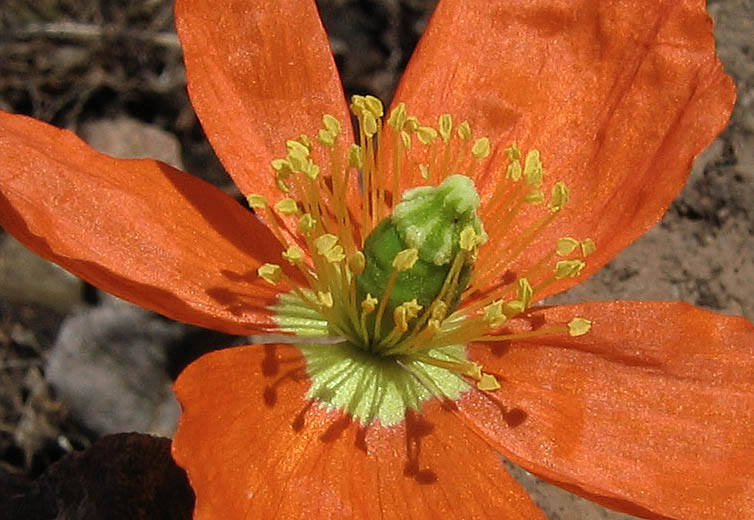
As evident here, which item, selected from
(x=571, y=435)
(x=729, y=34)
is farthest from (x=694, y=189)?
(x=571, y=435)

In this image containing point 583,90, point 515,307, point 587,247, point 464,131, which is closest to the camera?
point 515,307

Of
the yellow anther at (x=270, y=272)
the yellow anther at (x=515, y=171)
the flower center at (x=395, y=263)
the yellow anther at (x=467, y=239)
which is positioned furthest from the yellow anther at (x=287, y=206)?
the yellow anther at (x=515, y=171)

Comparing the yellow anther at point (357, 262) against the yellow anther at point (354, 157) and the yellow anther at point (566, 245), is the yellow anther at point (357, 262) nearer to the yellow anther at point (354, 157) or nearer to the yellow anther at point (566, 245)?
the yellow anther at point (354, 157)

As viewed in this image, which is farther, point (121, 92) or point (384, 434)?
point (121, 92)

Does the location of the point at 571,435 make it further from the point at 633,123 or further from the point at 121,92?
the point at 121,92

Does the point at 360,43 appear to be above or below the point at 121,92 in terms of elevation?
above

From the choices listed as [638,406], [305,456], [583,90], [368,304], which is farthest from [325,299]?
[583,90]

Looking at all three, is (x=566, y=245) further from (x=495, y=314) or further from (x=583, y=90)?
(x=583, y=90)

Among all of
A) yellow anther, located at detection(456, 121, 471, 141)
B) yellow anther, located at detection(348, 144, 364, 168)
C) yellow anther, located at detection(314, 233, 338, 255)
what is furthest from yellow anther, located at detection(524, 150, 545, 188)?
yellow anther, located at detection(314, 233, 338, 255)
